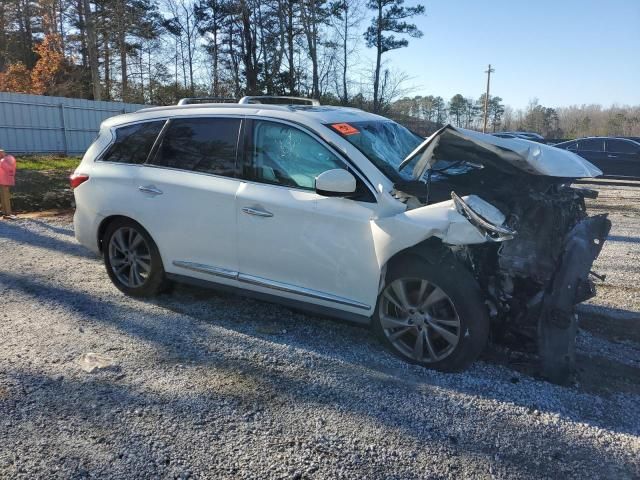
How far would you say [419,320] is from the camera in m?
3.61

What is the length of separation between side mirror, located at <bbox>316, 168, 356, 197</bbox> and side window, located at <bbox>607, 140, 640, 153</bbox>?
1720 cm

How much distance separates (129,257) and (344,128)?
2516mm

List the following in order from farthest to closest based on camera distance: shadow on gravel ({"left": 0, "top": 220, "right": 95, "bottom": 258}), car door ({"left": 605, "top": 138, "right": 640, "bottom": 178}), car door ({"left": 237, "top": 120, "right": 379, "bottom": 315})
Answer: car door ({"left": 605, "top": 138, "right": 640, "bottom": 178}), shadow on gravel ({"left": 0, "top": 220, "right": 95, "bottom": 258}), car door ({"left": 237, "top": 120, "right": 379, "bottom": 315})

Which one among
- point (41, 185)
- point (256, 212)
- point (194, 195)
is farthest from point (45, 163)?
point (256, 212)

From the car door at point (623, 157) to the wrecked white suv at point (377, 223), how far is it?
15.5 m

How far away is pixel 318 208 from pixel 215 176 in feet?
3.63

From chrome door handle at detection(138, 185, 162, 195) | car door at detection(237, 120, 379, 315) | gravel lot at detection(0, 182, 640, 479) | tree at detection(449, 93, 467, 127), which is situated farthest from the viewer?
tree at detection(449, 93, 467, 127)

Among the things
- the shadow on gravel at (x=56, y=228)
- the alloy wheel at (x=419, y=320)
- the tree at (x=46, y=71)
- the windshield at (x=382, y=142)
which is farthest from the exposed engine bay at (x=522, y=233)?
the tree at (x=46, y=71)

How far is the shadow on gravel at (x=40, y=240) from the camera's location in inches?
283

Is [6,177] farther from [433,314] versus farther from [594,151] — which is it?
[594,151]

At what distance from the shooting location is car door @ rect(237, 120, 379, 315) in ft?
12.4

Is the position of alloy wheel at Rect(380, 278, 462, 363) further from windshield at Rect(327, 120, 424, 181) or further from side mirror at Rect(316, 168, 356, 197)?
windshield at Rect(327, 120, 424, 181)

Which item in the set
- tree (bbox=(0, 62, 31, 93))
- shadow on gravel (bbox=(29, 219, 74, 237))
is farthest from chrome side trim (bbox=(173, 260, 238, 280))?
tree (bbox=(0, 62, 31, 93))

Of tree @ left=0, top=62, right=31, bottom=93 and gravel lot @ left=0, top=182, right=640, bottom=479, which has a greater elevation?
tree @ left=0, top=62, right=31, bottom=93
